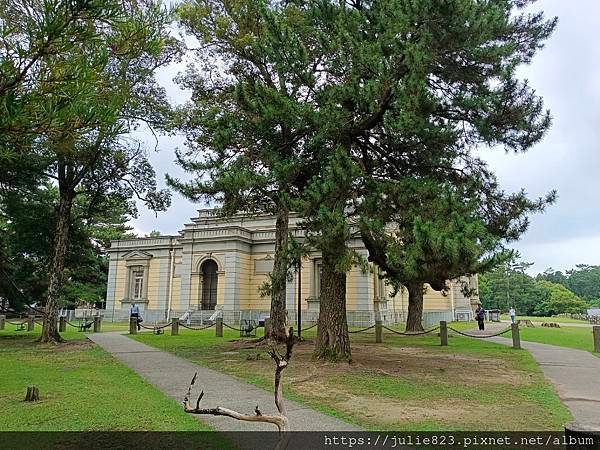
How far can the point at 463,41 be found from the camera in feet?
30.2

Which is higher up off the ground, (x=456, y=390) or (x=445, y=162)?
(x=445, y=162)

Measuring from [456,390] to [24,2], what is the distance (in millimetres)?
8955

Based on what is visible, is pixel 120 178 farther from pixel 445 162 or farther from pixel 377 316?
pixel 377 316

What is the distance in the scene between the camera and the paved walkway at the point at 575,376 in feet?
22.9

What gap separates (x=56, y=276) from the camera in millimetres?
16156

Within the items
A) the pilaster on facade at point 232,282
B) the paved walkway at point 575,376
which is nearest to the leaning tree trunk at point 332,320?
the paved walkway at point 575,376

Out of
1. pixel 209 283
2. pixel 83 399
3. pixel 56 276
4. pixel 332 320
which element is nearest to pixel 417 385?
pixel 332 320

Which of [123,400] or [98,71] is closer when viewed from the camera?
[98,71]

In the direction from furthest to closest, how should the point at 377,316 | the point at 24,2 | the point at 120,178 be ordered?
the point at 377,316, the point at 120,178, the point at 24,2

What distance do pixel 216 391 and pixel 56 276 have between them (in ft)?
36.2

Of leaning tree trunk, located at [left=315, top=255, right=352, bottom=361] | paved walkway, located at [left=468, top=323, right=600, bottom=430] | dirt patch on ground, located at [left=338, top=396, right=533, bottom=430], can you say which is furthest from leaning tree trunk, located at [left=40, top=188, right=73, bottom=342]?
paved walkway, located at [left=468, top=323, right=600, bottom=430]

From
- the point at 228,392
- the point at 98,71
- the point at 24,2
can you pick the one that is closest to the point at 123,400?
the point at 228,392

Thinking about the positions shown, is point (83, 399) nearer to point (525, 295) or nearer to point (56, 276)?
point (56, 276)

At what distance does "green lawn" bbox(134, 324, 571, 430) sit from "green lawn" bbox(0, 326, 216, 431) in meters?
2.11
